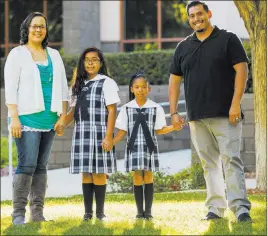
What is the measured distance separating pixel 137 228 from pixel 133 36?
1328cm

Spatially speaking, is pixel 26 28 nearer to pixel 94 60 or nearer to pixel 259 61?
pixel 94 60

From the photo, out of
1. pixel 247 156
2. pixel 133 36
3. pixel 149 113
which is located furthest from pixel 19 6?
pixel 149 113

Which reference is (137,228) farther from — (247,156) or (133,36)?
(133,36)

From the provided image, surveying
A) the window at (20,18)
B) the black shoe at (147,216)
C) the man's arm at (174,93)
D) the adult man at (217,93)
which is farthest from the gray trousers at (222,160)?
the window at (20,18)

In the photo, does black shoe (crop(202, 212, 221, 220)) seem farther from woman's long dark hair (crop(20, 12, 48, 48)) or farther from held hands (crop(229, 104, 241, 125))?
woman's long dark hair (crop(20, 12, 48, 48))

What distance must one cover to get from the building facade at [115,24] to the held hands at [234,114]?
39.8 feet

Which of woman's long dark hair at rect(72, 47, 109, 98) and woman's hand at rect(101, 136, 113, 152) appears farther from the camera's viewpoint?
woman's long dark hair at rect(72, 47, 109, 98)

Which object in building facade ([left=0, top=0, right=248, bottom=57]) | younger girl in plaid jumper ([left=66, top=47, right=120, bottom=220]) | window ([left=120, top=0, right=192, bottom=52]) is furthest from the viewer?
window ([left=120, top=0, right=192, bottom=52])

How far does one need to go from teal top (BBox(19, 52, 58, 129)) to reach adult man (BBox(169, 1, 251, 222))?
1.10 meters

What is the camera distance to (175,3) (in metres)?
19.5

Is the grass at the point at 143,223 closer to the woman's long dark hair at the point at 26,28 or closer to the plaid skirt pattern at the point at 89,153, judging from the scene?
the plaid skirt pattern at the point at 89,153

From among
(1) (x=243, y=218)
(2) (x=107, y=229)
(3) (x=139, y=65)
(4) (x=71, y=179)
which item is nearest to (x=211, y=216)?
(1) (x=243, y=218)

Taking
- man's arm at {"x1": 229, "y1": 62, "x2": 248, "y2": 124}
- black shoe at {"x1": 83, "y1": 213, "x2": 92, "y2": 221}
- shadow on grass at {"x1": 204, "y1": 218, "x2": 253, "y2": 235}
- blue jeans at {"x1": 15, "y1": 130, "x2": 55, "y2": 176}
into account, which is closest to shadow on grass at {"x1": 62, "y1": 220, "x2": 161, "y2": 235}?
black shoe at {"x1": 83, "y1": 213, "x2": 92, "y2": 221}

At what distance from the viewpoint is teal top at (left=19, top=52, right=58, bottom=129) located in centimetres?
728
